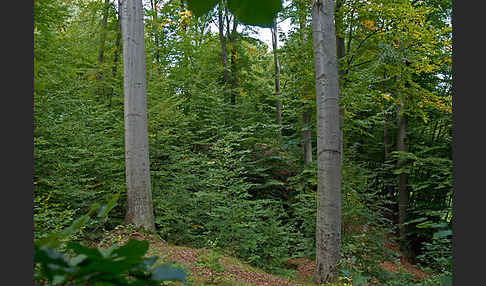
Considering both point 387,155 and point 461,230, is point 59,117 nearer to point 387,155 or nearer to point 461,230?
point 461,230

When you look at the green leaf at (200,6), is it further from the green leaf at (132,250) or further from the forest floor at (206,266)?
the forest floor at (206,266)

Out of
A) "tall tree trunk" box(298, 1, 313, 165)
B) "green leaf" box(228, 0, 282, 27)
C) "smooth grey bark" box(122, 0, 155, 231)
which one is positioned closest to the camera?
"green leaf" box(228, 0, 282, 27)

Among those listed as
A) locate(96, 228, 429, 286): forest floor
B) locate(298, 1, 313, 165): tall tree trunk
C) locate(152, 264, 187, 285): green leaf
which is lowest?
locate(96, 228, 429, 286): forest floor

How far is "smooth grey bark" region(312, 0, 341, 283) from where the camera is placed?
Result: 4887 millimetres

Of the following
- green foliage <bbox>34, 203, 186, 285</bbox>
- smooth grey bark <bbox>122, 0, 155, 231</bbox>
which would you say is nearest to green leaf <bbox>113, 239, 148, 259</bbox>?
green foliage <bbox>34, 203, 186, 285</bbox>

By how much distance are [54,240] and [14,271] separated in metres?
0.07

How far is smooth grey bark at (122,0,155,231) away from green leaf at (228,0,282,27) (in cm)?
552

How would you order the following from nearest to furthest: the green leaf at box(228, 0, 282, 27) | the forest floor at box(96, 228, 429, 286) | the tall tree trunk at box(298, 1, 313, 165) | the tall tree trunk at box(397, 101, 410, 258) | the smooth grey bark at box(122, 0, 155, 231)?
the green leaf at box(228, 0, 282, 27)
the forest floor at box(96, 228, 429, 286)
the smooth grey bark at box(122, 0, 155, 231)
the tall tree trunk at box(298, 1, 313, 165)
the tall tree trunk at box(397, 101, 410, 258)

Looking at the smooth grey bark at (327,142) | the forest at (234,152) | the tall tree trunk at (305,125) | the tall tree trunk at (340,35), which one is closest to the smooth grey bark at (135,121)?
the forest at (234,152)

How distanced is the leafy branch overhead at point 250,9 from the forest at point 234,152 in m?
0.56

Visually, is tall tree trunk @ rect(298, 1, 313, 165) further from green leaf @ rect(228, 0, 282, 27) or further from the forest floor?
green leaf @ rect(228, 0, 282, 27)

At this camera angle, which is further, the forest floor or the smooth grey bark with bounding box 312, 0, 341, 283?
the smooth grey bark with bounding box 312, 0, 341, 283

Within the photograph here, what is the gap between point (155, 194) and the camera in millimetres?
6844

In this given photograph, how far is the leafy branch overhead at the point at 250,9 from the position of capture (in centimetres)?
51
